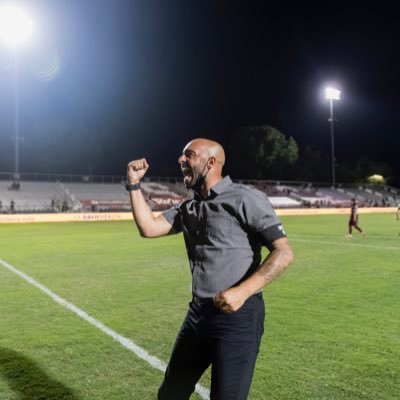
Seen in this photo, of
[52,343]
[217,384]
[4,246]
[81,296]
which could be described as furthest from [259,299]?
[4,246]

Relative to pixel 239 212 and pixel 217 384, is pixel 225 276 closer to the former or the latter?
pixel 239 212

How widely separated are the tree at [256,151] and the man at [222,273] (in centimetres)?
6759

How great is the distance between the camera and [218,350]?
2654 mm

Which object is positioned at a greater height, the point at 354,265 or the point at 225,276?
the point at 225,276

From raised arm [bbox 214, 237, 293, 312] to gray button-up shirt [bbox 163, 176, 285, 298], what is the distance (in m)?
0.07

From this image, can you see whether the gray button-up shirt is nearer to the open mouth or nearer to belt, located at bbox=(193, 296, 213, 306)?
belt, located at bbox=(193, 296, 213, 306)

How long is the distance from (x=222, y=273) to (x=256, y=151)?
224 ft

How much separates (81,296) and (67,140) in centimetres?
5397

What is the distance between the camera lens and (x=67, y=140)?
2356 inches

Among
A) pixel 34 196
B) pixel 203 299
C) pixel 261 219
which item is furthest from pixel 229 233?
pixel 34 196

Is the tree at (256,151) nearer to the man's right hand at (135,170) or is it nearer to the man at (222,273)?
the man's right hand at (135,170)

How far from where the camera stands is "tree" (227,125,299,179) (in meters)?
70.3

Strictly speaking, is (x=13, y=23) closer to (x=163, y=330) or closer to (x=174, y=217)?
(x=163, y=330)

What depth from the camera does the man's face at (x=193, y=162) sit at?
2.79 metres
